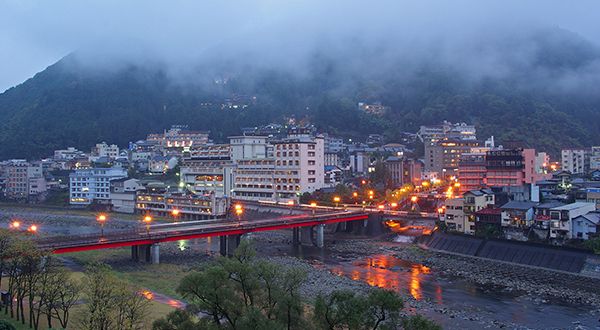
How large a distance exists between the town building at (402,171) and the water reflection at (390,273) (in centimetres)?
3560

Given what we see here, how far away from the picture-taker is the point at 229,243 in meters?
46.5

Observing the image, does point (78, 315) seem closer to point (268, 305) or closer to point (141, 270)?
point (268, 305)

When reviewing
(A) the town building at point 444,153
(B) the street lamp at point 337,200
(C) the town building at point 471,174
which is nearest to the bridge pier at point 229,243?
(B) the street lamp at point 337,200

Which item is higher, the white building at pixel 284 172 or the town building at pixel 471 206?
the white building at pixel 284 172

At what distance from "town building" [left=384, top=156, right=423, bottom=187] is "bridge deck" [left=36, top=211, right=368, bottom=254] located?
25.0 metres

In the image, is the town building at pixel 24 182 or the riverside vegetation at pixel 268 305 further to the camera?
the town building at pixel 24 182

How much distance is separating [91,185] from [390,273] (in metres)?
60.3

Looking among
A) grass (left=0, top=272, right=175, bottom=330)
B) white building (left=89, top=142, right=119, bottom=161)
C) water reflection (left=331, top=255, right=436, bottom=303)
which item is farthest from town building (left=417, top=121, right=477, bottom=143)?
grass (left=0, top=272, right=175, bottom=330)

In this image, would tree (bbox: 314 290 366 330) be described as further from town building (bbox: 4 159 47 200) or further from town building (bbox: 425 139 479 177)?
town building (bbox: 4 159 47 200)

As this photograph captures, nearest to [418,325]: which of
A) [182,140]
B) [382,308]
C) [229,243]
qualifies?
[382,308]

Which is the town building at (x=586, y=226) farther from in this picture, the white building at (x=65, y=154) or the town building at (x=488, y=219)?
the white building at (x=65, y=154)

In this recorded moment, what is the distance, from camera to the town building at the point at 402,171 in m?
78.4

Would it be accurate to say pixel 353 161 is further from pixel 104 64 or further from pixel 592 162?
pixel 104 64

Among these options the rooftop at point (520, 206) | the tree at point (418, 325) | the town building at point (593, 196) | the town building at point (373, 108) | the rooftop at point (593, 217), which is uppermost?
the town building at point (373, 108)
